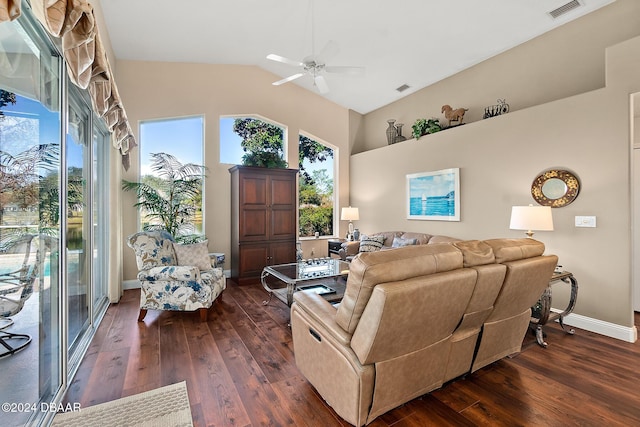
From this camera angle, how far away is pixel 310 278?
11.3 feet

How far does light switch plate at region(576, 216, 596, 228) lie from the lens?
10.5 feet

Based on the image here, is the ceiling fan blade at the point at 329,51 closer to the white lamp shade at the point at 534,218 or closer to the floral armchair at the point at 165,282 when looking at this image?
the white lamp shade at the point at 534,218

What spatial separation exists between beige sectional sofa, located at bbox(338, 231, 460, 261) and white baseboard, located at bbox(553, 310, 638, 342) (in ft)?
5.72

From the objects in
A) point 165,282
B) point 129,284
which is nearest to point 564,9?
point 165,282

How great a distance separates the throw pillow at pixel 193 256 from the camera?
380 cm

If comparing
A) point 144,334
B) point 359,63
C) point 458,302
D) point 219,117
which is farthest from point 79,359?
point 359,63

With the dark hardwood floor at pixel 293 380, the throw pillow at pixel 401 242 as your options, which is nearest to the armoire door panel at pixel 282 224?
the throw pillow at pixel 401 242

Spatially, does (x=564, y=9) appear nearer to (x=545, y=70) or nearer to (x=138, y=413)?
(x=545, y=70)

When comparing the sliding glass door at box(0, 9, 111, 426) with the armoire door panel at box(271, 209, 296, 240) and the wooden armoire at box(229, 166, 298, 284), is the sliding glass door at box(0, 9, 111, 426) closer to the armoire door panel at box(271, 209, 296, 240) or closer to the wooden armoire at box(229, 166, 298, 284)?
the wooden armoire at box(229, 166, 298, 284)

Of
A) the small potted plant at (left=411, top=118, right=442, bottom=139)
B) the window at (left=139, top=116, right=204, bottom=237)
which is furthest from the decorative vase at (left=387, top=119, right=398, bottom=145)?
the window at (left=139, top=116, right=204, bottom=237)

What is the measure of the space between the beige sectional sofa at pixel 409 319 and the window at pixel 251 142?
3.74 metres

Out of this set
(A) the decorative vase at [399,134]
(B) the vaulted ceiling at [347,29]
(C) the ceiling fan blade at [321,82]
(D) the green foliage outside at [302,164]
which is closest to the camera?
(B) the vaulted ceiling at [347,29]

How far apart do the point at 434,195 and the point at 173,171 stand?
4617 mm

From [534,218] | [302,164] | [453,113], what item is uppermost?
[453,113]
